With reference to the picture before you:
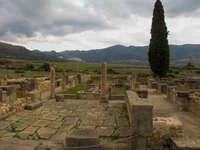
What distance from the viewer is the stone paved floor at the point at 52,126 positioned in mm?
4668

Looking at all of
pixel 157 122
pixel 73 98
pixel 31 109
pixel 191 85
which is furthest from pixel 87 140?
pixel 191 85

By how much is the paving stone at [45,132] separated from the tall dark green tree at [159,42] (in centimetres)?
1900

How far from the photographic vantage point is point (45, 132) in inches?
214

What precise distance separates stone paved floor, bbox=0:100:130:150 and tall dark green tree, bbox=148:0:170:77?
15.8 metres

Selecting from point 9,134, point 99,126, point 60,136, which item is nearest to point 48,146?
point 60,136

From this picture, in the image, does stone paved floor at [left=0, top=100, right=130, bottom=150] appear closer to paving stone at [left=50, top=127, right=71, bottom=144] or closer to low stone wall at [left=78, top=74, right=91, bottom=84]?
paving stone at [left=50, top=127, right=71, bottom=144]

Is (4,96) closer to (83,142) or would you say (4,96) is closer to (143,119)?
(83,142)

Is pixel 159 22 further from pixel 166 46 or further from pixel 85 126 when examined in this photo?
pixel 85 126

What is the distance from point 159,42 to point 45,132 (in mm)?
19990

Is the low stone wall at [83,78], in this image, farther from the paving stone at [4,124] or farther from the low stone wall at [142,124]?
the low stone wall at [142,124]

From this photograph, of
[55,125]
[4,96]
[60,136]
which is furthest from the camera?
[4,96]

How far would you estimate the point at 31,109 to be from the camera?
816 centimetres

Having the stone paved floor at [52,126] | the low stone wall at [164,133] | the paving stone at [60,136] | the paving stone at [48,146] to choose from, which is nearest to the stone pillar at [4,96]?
the stone paved floor at [52,126]

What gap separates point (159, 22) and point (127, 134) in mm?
20010
